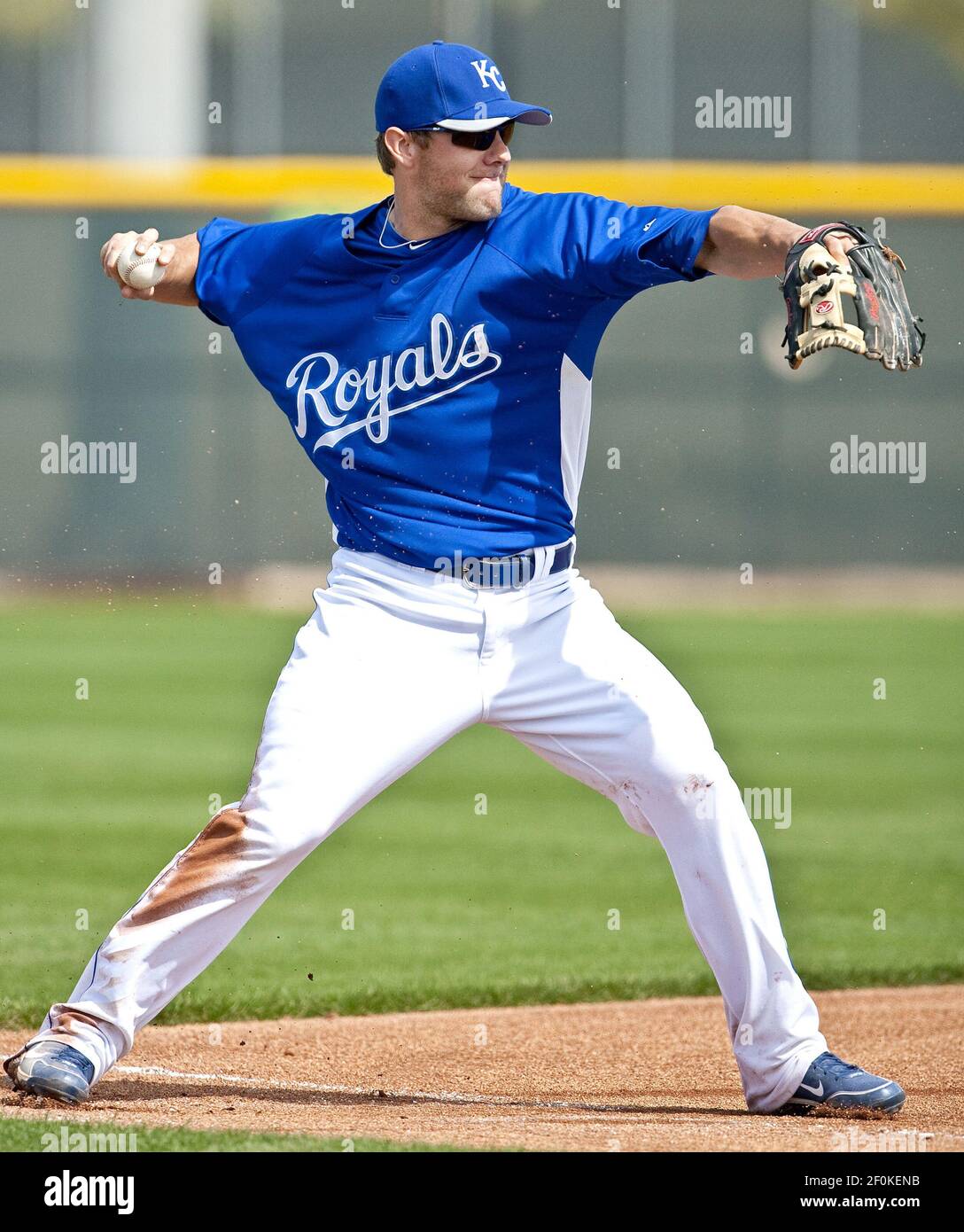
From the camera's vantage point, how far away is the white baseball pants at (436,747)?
360 cm

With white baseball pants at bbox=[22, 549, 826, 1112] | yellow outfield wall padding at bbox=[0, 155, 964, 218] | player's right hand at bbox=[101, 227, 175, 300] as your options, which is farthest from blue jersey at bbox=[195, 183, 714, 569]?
yellow outfield wall padding at bbox=[0, 155, 964, 218]

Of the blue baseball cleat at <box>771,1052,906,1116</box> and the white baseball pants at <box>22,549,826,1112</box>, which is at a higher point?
the white baseball pants at <box>22,549,826,1112</box>

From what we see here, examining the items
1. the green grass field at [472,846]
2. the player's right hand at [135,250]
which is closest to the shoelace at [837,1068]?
the green grass field at [472,846]

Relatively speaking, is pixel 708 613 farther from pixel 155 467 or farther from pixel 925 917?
pixel 925 917

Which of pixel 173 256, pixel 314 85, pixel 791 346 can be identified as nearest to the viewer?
pixel 791 346

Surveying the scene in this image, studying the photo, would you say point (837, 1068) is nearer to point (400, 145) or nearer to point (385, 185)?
point (400, 145)

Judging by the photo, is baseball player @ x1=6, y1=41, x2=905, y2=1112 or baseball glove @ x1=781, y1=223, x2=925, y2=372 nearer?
baseball glove @ x1=781, y1=223, x2=925, y2=372

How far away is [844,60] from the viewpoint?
20.5 meters

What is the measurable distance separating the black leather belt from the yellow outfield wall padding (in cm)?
1115

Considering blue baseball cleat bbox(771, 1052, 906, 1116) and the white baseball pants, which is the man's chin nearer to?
the white baseball pants

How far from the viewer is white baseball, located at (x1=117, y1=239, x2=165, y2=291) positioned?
155 inches

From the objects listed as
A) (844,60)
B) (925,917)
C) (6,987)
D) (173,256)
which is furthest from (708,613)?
(173,256)

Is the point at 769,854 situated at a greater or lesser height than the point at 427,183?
lesser

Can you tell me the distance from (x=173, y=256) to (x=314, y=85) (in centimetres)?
1690
